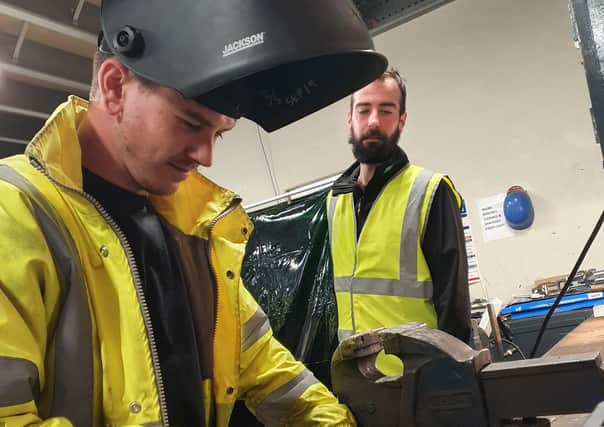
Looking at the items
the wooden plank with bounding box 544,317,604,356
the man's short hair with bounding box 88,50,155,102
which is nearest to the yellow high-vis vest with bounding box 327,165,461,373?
the wooden plank with bounding box 544,317,604,356

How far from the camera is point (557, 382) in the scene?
2.48ft

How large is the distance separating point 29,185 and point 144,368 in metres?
0.34

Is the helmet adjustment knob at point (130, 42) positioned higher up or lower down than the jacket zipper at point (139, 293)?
higher up

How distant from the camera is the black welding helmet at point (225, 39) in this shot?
0.77m

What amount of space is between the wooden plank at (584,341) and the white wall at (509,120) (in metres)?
0.98

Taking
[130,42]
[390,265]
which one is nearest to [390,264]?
[390,265]

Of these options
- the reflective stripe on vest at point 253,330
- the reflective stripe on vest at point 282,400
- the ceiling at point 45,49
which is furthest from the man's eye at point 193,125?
the ceiling at point 45,49

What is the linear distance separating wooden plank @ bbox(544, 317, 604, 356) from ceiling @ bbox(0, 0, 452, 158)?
2.29 meters

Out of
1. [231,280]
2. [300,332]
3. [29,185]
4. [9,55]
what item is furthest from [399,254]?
[9,55]

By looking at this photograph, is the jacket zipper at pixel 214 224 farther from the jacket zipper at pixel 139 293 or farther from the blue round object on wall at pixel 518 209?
the blue round object on wall at pixel 518 209

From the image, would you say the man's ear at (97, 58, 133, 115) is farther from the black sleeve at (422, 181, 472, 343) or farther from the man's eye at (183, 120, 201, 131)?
the black sleeve at (422, 181, 472, 343)

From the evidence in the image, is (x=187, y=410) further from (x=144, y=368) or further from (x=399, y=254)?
(x=399, y=254)

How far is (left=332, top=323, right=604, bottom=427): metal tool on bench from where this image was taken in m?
0.75

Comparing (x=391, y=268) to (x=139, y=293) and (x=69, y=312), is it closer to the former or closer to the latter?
(x=139, y=293)
